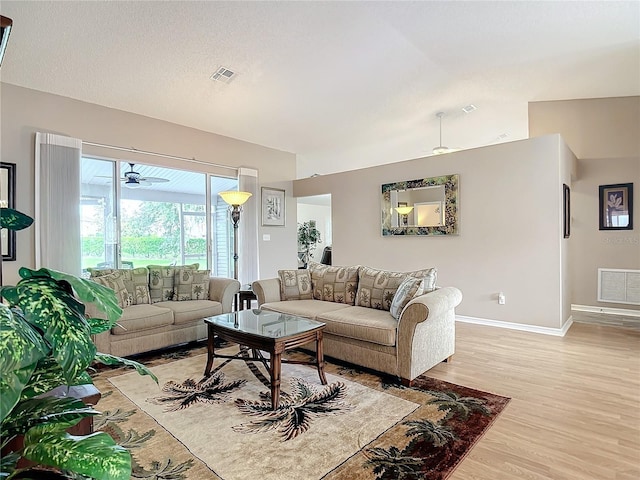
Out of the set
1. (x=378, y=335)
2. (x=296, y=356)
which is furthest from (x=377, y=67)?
(x=296, y=356)

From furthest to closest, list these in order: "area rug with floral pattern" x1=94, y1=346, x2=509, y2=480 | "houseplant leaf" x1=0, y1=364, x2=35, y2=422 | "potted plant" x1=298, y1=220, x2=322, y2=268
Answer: "potted plant" x1=298, y1=220, x2=322, y2=268
"area rug with floral pattern" x1=94, y1=346, x2=509, y2=480
"houseplant leaf" x1=0, y1=364, x2=35, y2=422

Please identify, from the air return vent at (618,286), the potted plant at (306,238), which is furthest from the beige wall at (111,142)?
the air return vent at (618,286)

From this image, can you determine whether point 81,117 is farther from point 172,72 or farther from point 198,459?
point 198,459

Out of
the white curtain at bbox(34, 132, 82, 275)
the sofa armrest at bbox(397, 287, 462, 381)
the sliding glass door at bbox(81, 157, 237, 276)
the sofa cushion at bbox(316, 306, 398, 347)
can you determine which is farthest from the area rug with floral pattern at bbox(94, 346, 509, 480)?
the sliding glass door at bbox(81, 157, 237, 276)

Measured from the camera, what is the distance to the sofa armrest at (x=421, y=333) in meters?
2.72

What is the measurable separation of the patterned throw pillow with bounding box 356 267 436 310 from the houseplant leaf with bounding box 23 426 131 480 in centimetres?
290

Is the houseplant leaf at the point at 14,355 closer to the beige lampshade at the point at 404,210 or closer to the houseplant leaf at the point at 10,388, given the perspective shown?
the houseplant leaf at the point at 10,388

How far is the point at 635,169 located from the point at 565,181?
1.45m

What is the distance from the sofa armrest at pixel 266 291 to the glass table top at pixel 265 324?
0.62m

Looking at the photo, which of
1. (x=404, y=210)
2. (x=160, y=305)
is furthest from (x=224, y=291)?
(x=404, y=210)

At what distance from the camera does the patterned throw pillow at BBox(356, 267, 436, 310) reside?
10.9ft

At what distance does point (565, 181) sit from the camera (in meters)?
4.53

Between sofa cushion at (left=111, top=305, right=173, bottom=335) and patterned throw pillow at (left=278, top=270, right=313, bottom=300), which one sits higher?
patterned throw pillow at (left=278, top=270, right=313, bottom=300)

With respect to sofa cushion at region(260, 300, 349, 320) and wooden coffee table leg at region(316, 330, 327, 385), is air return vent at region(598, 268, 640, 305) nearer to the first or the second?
sofa cushion at region(260, 300, 349, 320)
